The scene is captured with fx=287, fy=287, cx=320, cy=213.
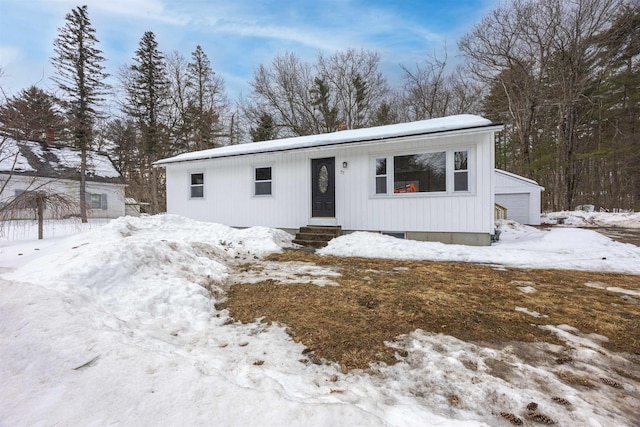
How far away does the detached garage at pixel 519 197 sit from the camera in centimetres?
1455

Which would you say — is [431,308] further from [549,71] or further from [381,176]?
[549,71]

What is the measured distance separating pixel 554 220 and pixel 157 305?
1917 centimetres

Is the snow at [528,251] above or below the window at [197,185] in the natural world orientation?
below

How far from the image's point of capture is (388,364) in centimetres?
222

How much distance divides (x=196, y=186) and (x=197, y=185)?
0.06 m

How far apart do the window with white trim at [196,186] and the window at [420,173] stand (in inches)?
309

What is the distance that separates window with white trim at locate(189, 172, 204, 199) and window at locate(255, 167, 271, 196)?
2.76 meters

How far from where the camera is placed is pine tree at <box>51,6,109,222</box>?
15.1 m

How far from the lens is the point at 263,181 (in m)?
10.6

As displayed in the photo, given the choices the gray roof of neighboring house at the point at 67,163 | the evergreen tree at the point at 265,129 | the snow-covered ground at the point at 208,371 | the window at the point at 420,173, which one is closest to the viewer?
the snow-covered ground at the point at 208,371

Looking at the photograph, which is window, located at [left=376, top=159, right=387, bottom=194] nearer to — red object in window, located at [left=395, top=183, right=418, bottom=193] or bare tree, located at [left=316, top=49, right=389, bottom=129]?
red object in window, located at [left=395, top=183, right=418, bottom=193]

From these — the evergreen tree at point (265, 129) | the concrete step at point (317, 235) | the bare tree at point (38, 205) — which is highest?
the evergreen tree at point (265, 129)

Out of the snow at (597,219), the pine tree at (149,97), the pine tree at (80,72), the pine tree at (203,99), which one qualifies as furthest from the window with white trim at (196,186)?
the snow at (597,219)

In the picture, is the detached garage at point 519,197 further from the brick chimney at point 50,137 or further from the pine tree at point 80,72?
the brick chimney at point 50,137
